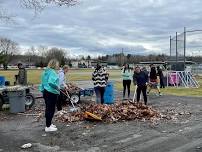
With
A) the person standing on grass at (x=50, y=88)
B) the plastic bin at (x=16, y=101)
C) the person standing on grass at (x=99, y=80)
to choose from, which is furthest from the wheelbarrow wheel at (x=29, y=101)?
the person standing on grass at (x=50, y=88)

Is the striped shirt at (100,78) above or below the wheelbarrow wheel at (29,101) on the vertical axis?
above

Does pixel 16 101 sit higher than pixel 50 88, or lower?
lower

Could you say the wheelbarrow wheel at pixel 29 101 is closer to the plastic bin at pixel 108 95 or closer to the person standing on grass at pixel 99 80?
the person standing on grass at pixel 99 80

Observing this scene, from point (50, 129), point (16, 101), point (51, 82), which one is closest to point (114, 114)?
point (50, 129)

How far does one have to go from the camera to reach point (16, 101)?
14.9 meters

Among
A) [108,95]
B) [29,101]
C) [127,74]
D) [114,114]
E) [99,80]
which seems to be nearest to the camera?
[114,114]

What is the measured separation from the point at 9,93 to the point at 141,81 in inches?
209

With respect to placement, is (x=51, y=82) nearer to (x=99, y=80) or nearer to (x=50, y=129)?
(x=50, y=129)

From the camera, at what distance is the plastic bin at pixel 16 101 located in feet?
48.8

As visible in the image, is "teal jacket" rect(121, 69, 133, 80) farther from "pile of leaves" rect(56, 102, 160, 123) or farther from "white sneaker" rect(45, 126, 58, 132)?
"white sneaker" rect(45, 126, 58, 132)

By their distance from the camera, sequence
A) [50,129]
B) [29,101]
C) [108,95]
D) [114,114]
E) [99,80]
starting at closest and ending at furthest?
[50,129], [114,114], [99,80], [29,101], [108,95]

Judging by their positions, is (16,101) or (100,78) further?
(100,78)

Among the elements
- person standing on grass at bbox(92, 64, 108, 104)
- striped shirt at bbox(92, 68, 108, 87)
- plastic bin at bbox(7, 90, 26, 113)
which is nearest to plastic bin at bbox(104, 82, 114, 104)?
person standing on grass at bbox(92, 64, 108, 104)

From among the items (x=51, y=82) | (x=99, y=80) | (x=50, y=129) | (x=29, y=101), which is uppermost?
(x=51, y=82)
